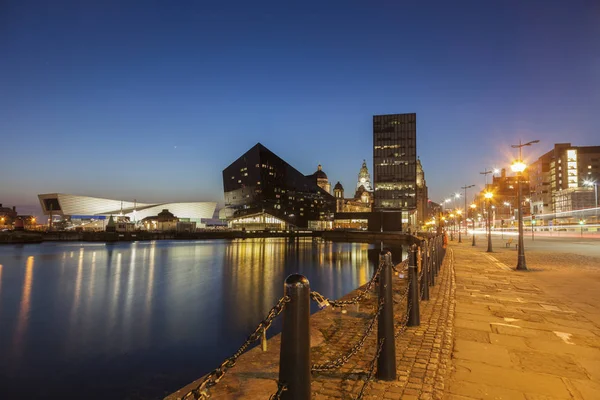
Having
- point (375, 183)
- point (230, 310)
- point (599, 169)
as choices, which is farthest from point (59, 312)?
point (599, 169)

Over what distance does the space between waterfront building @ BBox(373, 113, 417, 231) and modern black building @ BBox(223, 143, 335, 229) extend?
33725 mm

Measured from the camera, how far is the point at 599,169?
111 meters

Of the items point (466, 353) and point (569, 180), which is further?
point (569, 180)

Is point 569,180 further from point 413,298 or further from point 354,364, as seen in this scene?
point 354,364

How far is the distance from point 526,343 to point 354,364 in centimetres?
314

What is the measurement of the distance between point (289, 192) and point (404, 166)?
45.3 meters

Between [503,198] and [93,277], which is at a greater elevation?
[503,198]

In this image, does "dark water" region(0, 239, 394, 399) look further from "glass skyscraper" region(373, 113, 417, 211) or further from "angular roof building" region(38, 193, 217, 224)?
"angular roof building" region(38, 193, 217, 224)

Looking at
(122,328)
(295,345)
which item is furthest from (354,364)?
(122,328)

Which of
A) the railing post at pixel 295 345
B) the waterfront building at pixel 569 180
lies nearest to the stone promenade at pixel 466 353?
the railing post at pixel 295 345

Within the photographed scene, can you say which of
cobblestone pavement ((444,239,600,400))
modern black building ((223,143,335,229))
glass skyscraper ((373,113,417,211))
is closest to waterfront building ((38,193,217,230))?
modern black building ((223,143,335,229))

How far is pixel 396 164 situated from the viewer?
411 ft

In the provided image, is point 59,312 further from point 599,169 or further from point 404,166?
point 599,169

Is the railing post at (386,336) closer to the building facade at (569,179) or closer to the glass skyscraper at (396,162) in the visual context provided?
the glass skyscraper at (396,162)
